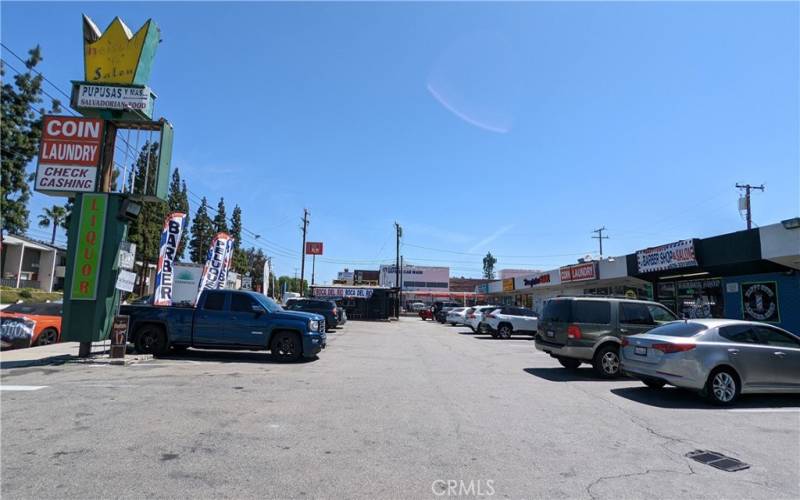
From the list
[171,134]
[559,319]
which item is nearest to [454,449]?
[559,319]

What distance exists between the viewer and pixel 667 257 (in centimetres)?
2253

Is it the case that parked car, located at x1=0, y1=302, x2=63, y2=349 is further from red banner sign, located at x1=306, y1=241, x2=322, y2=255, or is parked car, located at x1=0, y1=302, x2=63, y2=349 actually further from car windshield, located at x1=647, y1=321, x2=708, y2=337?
red banner sign, located at x1=306, y1=241, x2=322, y2=255

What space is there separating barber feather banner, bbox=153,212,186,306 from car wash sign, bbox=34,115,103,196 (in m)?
6.13

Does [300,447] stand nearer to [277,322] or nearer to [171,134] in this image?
[277,322]

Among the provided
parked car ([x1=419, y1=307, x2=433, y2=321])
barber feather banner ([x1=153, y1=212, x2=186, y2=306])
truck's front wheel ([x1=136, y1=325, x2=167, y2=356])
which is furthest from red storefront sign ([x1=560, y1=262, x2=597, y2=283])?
truck's front wheel ([x1=136, y1=325, x2=167, y2=356])

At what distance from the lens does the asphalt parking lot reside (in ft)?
15.0

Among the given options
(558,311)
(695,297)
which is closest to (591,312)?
(558,311)

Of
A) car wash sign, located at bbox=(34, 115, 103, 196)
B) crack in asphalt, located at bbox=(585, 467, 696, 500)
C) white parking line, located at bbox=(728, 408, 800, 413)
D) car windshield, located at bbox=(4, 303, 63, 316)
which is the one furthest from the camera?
car windshield, located at bbox=(4, 303, 63, 316)

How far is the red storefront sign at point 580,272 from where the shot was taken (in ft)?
99.9

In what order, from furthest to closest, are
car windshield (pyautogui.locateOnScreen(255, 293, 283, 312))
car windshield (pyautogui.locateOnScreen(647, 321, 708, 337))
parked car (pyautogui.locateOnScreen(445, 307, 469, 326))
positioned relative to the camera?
parked car (pyautogui.locateOnScreen(445, 307, 469, 326))
car windshield (pyautogui.locateOnScreen(255, 293, 283, 312))
car windshield (pyautogui.locateOnScreen(647, 321, 708, 337))

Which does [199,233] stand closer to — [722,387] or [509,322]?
[509,322]

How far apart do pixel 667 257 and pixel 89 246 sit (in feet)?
74.6

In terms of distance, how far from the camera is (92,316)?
40.9 ft

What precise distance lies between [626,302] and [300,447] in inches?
385
